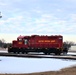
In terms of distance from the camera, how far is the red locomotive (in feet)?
178

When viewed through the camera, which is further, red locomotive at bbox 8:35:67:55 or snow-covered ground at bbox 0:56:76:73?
red locomotive at bbox 8:35:67:55

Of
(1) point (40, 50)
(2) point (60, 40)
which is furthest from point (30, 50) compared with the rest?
(2) point (60, 40)

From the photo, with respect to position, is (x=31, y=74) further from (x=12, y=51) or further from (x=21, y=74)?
(x=12, y=51)

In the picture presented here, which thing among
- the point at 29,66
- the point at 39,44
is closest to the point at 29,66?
the point at 29,66

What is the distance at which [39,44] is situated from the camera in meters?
56.3

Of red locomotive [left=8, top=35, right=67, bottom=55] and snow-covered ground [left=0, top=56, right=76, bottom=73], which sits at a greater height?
red locomotive [left=8, top=35, right=67, bottom=55]

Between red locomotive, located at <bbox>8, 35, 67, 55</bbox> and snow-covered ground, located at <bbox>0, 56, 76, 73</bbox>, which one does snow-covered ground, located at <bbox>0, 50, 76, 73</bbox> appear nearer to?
snow-covered ground, located at <bbox>0, 56, 76, 73</bbox>

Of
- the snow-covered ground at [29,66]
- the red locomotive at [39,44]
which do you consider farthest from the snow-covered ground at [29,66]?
the red locomotive at [39,44]

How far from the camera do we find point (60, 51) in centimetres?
5316

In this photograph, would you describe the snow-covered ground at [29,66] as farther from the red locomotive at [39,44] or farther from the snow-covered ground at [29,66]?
the red locomotive at [39,44]

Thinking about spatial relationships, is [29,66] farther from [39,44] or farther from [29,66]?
[39,44]

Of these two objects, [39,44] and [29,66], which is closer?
[29,66]

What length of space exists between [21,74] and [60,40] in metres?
37.5

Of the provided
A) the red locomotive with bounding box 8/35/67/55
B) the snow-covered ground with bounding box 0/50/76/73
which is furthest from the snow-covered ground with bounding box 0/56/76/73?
the red locomotive with bounding box 8/35/67/55
